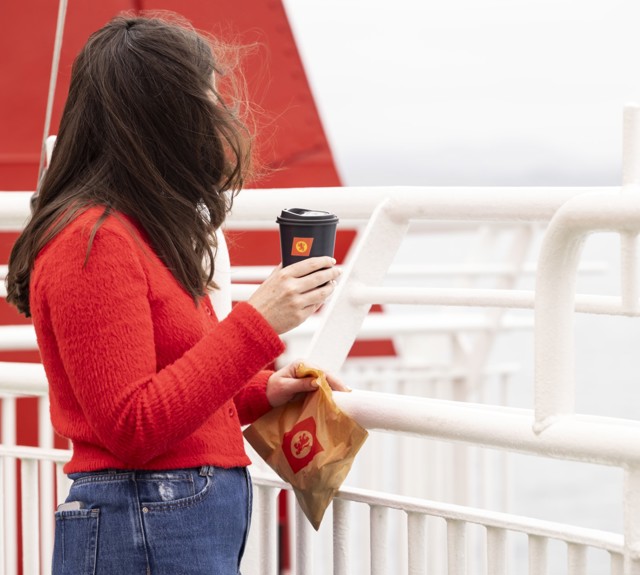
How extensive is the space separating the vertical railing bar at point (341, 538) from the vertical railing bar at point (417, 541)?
91 mm

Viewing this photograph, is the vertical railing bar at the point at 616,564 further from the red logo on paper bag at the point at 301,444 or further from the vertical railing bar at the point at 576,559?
the red logo on paper bag at the point at 301,444

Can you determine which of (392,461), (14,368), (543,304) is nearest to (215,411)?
(543,304)

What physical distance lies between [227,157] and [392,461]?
236 centimetres

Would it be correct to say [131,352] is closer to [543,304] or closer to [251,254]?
[543,304]

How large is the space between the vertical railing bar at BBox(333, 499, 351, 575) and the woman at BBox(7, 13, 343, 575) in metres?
0.16

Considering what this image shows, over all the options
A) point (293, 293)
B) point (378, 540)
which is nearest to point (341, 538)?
point (378, 540)

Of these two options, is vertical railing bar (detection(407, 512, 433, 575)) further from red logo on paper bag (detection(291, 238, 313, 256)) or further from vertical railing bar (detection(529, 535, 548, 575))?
red logo on paper bag (detection(291, 238, 313, 256))

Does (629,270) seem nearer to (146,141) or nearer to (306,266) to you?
(306,266)

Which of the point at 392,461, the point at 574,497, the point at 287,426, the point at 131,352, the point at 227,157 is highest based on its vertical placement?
the point at 227,157

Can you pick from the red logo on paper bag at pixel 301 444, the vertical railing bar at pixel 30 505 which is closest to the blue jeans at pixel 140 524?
the red logo on paper bag at pixel 301 444

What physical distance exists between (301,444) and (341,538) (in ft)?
0.51

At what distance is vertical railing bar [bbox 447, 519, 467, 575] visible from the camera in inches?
51.2

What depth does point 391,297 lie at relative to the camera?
1553mm

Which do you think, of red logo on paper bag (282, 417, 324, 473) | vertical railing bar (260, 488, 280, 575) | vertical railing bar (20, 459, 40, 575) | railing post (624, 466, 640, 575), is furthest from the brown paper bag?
vertical railing bar (20, 459, 40, 575)
